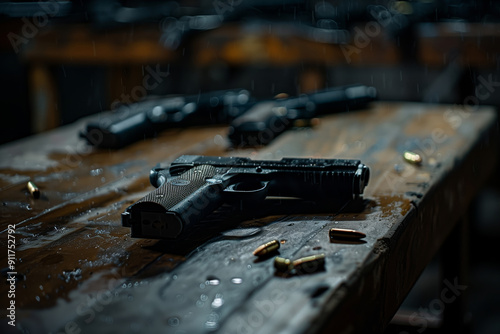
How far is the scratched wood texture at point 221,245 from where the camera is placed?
87cm

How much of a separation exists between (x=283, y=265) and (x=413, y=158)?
2.91ft

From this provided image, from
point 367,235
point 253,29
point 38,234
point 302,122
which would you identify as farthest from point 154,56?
point 367,235

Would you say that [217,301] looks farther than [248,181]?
No

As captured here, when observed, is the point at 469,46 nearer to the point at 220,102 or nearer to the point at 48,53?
the point at 220,102

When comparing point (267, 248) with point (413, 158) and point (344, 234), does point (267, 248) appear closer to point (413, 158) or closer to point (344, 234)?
point (344, 234)

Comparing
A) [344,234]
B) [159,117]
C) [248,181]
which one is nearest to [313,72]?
[159,117]

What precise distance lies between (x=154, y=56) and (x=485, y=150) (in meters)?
2.12

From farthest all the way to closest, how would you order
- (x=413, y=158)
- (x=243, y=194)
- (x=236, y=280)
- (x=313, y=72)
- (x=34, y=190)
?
(x=313, y=72)
(x=413, y=158)
(x=34, y=190)
(x=243, y=194)
(x=236, y=280)

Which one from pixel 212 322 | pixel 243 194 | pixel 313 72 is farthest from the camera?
pixel 313 72

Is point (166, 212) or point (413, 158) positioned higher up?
point (166, 212)

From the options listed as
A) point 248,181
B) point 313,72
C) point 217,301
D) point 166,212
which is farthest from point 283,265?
point 313,72

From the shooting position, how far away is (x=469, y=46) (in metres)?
3.27

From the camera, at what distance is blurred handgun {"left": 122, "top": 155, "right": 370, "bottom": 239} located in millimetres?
1233

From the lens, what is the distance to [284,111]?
2.27 meters
